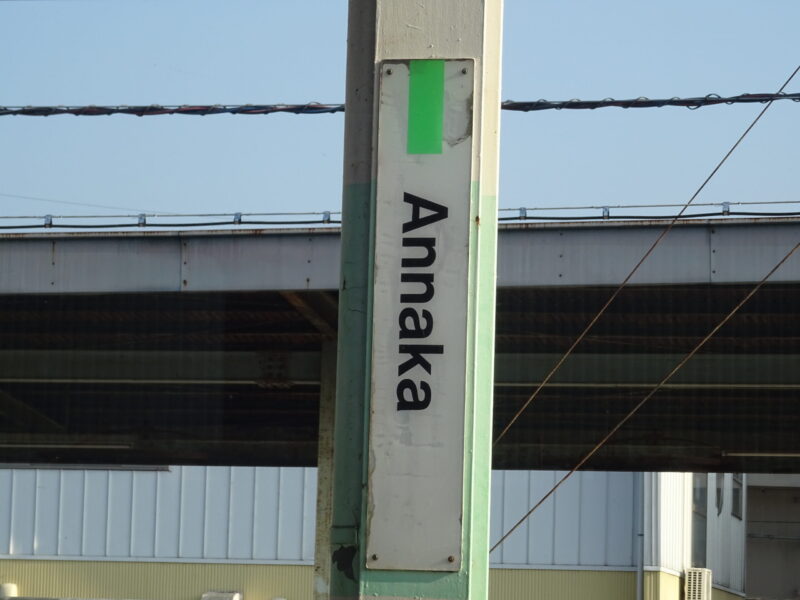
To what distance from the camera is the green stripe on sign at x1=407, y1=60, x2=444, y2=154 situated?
4.90m

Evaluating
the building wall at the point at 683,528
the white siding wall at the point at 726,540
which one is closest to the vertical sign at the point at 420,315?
the building wall at the point at 683,528

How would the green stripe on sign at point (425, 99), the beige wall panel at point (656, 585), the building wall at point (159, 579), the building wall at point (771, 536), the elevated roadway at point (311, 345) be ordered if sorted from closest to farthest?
1. the green stripe on sign at point (425, 99)
2. the elevated roadway at point (311, 345)
3. the beige wall panel at point (656, 585)
4. the building wall at point (159, 579)
5. the building wall at point (771, 536)

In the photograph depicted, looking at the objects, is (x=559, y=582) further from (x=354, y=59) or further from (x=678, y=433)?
(x=354, y=59)

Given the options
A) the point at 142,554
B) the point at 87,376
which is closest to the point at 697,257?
the point at 87,376

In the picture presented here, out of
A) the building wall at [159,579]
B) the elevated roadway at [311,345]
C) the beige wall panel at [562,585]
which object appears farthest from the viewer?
the building wall at [159,579]

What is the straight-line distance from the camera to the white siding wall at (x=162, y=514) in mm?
36625

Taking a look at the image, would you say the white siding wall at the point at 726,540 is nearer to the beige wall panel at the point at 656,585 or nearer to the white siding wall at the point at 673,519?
the white siding wall at the point at 673,519

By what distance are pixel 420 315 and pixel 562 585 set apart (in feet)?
103

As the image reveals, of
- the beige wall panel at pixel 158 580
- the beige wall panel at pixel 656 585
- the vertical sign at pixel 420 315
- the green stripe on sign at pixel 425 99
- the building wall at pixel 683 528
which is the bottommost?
the beige wall panel at pixel 158 580

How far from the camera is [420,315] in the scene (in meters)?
4.81

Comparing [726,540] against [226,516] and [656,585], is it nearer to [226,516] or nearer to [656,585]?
[656,585]

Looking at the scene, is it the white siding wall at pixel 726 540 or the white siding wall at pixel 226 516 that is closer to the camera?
the white siding wall at pixel 226 516

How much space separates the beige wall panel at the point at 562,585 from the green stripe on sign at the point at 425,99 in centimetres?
3086

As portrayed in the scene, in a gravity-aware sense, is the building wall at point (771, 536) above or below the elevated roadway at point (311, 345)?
below
